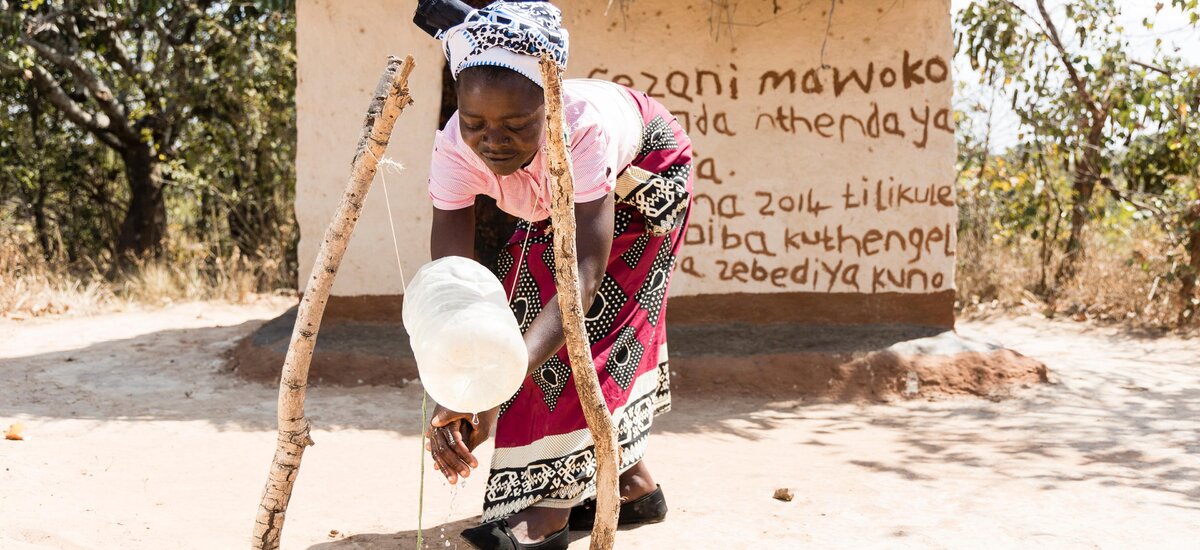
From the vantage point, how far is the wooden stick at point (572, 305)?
1813mm

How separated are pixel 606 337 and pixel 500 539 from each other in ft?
1.91

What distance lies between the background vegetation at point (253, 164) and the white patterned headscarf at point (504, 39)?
18.0ft

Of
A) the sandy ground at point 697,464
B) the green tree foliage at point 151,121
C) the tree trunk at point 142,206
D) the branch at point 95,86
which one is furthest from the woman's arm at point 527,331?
the tree trunk at point 142,206

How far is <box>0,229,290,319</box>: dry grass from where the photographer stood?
6984mm

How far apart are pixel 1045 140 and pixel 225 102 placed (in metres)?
6.72

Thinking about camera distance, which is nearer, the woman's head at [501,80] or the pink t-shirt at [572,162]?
the woman's head at [501,80]

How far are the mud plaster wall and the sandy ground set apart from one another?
826mm

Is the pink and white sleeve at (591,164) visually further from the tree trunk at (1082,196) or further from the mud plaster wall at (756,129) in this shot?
the tree trunk at (1082,196)

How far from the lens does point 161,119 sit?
9164 mm

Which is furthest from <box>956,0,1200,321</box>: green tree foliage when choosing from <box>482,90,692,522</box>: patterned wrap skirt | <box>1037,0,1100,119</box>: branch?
<box>482,90,692,522</box>: patterned wrap skirt

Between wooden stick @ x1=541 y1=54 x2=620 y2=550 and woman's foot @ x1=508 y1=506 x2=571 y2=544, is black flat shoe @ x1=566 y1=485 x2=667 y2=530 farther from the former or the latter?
wooden stick @ x1=541 y1=54 x2=620 y2=550

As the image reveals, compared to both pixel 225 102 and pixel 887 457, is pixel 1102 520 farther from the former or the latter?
pixel 225 102

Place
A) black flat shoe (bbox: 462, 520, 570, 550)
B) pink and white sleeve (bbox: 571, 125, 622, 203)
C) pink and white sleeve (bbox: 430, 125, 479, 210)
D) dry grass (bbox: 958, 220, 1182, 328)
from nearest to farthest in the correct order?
pink and white sleeve (bbox: 571, 125, 622, 203), pink and white sleeve (bbox: 430, 125, 479, 210), black flat shoe (bbox: 462, 520, 570, 550), dry grass (bbox: 958, 220, 1182, 328)

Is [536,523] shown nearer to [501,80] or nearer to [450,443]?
[450,443]
